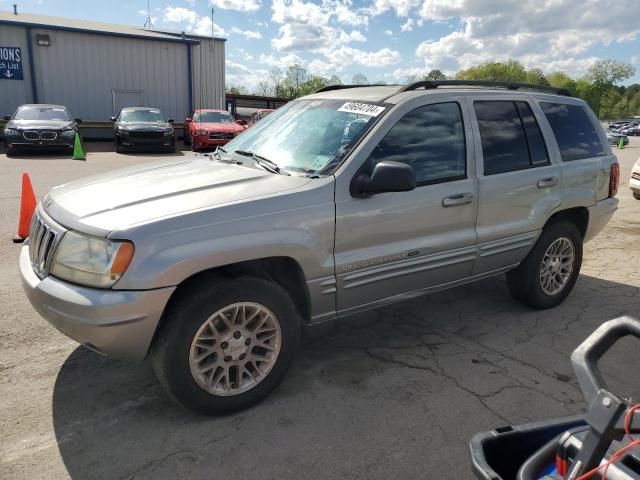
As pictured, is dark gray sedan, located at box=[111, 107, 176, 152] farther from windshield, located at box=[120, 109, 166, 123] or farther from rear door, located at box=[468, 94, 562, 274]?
rear door, located at box=[468, 94, 562, 274]

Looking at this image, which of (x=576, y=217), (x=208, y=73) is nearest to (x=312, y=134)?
(x=576, y=217)

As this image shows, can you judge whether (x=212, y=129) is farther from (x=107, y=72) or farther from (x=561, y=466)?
(x=561, y=466)

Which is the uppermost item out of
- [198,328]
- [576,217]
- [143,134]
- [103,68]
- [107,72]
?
[103,68]

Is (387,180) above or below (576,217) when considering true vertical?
above

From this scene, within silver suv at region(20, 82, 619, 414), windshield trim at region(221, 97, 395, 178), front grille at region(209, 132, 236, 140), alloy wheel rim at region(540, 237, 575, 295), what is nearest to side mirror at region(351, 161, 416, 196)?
silver suv at region(20, 82, 619, 414)

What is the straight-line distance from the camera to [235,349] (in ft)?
9.59

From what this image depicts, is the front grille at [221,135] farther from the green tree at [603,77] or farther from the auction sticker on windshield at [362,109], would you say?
the green tree at [603,77]

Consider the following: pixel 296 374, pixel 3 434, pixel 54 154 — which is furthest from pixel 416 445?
pixel 54 154

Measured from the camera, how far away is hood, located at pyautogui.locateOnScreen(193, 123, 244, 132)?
1803 centimetres

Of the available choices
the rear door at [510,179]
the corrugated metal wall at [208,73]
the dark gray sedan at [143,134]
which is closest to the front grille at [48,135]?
the dark gray sedan at [143,134]

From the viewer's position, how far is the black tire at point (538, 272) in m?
4.43

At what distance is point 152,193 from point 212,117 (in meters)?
17.1

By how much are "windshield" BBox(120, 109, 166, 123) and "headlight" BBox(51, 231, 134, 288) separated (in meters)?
16.3

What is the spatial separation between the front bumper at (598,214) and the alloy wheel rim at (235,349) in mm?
3363
